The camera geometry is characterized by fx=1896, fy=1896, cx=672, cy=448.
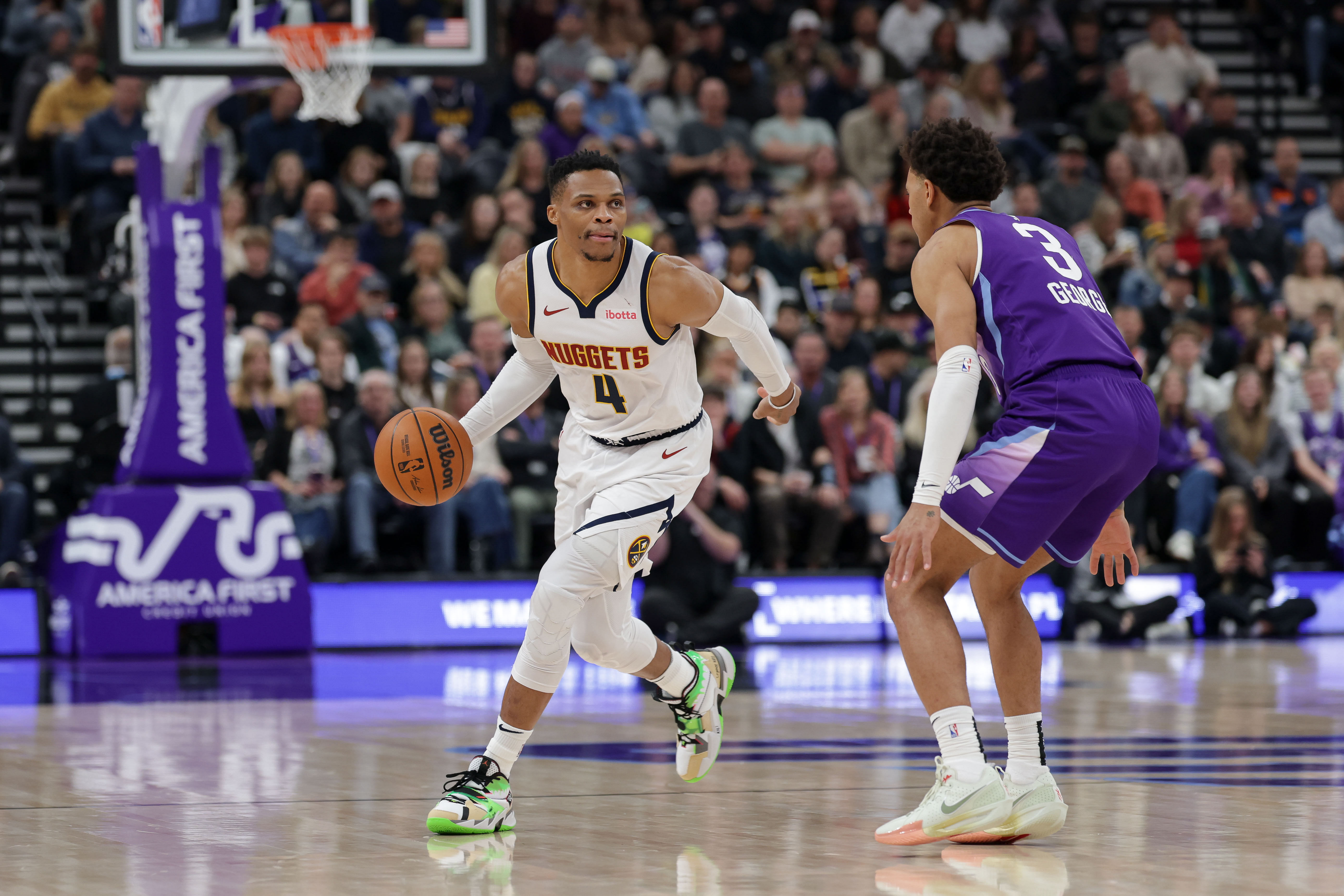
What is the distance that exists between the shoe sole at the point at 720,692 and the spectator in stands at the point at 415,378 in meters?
6.22

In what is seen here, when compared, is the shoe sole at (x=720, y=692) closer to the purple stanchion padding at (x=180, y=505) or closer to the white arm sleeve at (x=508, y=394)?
the white arm sleeve at (x=508, y=394)

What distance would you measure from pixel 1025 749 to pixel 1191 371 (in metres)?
10.1

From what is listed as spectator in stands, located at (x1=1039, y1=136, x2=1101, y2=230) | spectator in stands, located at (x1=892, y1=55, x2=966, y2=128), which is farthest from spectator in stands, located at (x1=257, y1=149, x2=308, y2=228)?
spectator in stands, located at (x1=1039, y1=136, x2=1101, y2=230)

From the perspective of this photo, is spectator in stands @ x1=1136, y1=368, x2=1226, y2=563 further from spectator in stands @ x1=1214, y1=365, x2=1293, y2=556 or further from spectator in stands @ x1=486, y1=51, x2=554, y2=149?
spectator in stands @ x1=486, y1=51, x2=554, y2=149

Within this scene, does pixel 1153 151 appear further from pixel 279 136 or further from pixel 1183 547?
pixel 279 136

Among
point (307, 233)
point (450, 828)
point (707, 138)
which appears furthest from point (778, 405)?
point (707, 138)

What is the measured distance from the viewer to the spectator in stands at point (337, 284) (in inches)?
568

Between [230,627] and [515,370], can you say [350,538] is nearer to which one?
[230,627]

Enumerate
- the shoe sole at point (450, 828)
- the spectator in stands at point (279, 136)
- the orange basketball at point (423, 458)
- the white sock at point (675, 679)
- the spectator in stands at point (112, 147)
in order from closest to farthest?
the shoe sole at point (450, 828)
the orange basketball at point (423, 458)
the white sock at point (675, 679)
the spectator in stands at point (112, 147)
the spectator in stands at point (279, 136)

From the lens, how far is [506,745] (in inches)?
229

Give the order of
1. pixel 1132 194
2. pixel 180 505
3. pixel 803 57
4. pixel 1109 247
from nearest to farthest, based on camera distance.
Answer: pixel 180 505 < pixel 1109 247 < pixel 1132 194 < pixel 803 57

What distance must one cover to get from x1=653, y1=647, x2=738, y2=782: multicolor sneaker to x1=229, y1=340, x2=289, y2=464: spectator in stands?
275 inches

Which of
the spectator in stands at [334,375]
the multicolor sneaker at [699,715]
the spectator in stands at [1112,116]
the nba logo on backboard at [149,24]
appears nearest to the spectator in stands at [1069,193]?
the spectator in stands at [1112,116]

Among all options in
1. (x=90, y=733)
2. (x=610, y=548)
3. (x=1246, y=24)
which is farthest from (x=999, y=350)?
(x=1246, y=24)
